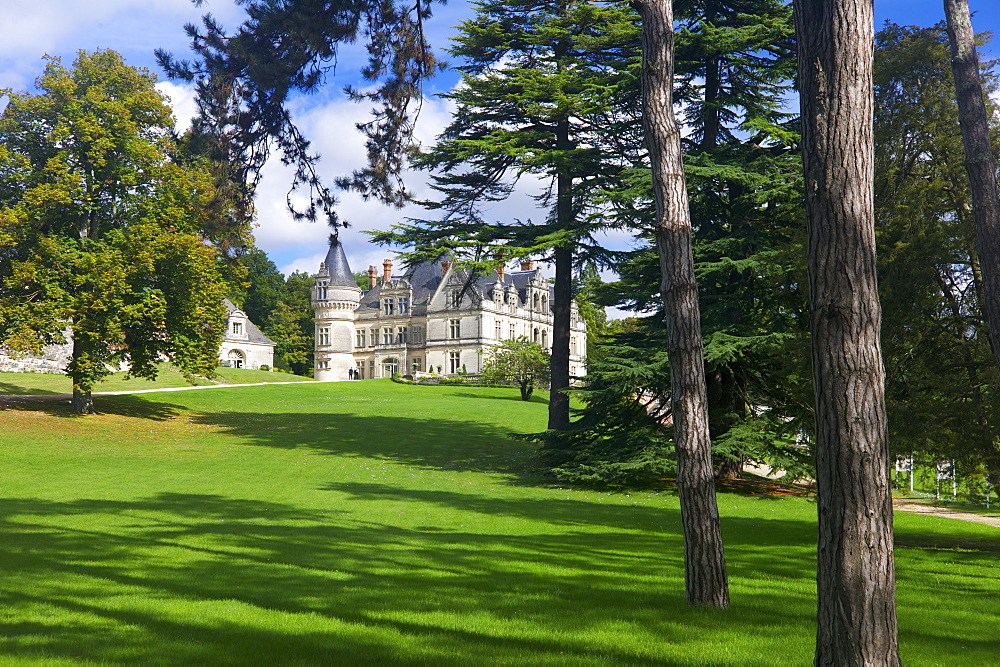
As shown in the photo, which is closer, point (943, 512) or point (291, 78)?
point (291, 78)

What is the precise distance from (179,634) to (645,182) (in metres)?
13.5

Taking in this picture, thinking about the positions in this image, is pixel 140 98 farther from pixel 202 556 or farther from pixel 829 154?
pixel 829 154

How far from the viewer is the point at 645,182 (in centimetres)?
1638

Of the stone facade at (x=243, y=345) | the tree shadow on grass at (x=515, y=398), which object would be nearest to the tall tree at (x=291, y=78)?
the tree shadow on grass at (x=515, y=398)

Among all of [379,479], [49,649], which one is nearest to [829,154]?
[49,649]

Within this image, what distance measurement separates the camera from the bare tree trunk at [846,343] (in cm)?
365

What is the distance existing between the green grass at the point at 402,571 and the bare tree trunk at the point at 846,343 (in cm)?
116

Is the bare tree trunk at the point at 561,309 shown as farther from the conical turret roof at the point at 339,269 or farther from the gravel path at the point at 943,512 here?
the conical turret roof at the point at 339,269

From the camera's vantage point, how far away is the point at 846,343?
378 cm

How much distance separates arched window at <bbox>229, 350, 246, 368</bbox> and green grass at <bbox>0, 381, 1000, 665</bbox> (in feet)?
164

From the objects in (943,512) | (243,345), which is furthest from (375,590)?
(243,345)

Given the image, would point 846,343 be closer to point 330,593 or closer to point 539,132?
point 330,593

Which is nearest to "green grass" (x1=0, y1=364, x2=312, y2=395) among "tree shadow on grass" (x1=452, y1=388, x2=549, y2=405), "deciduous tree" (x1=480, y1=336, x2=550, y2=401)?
"tree shadow on grass" (x1=452, y1=388, x2=549, y2=405)

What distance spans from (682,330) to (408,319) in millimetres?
67387
